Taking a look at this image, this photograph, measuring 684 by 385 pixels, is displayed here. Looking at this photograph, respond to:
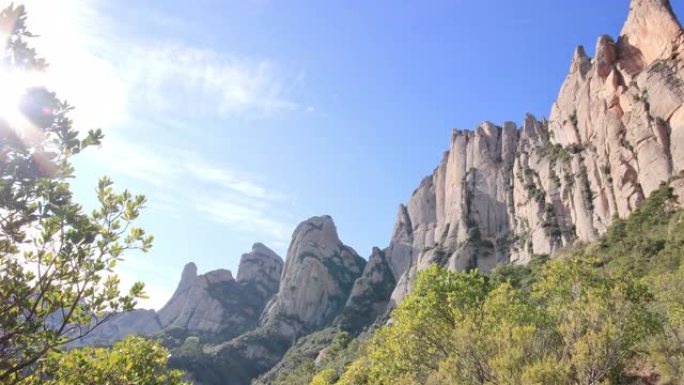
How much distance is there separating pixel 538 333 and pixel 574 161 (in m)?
95.8

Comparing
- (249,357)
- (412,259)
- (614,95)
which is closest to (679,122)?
(614,95)

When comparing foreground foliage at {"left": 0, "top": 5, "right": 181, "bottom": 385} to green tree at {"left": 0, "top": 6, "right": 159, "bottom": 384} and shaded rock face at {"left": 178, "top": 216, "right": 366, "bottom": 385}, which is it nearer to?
green tree at {"left": 0, "top": 6, "right": 159, "bottom": 384}

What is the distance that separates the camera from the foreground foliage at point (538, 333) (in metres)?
17.9

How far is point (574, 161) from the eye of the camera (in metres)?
106

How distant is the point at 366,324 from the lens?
474 ft

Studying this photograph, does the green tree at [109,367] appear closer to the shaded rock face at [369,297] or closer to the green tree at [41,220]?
the green tree at [41,220]

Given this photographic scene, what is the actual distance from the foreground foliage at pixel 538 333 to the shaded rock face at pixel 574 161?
2421 inches

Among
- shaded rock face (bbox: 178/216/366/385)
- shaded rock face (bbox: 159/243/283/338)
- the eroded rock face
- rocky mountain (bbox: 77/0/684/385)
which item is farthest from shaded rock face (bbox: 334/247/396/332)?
shaded rock face (bbox: 159/243/283/338)

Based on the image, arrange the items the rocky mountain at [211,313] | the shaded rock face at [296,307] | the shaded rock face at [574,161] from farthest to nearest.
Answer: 1. the rocky mountain at [211,313]
2. the shaded rock face at [296,307]
3. the shaded rock face at [574,161]

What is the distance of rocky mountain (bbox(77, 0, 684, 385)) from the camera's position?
88.4 metres

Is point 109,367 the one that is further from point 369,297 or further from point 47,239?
point 369,297

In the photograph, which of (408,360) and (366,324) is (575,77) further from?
(408,360)

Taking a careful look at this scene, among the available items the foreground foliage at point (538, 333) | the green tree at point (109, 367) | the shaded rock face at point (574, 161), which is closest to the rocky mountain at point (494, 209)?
the shaded rock face at point (574, 161)

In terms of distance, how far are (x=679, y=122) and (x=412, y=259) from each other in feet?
299
